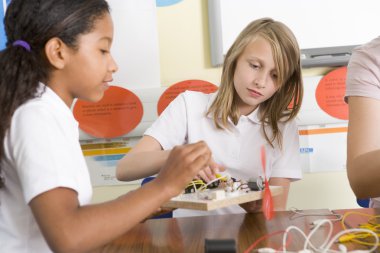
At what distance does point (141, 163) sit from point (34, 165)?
0.66m

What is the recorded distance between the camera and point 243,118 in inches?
60.0

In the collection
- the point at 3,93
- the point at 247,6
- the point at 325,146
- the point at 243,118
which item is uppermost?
the point at 247,6

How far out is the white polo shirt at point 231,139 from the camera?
149cm

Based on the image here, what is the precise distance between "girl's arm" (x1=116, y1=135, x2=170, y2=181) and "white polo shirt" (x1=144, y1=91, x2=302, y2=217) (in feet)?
0.39

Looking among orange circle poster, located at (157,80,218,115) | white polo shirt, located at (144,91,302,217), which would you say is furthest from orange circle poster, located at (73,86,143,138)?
white polo shirt, located at (144,91,302,217)

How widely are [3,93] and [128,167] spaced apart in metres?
0.65

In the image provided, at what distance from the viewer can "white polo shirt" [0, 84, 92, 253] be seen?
2.37ft

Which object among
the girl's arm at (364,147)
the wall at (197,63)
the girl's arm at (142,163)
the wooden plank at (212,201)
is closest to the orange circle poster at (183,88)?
the wall at (197,63)

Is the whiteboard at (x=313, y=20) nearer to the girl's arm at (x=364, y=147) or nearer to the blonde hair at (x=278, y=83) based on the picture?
the blonde hair at (x=278, y=83)

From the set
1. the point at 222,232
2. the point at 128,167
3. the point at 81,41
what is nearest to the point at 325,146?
the point at 128,167

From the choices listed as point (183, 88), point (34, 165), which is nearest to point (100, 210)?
point (34, 165)

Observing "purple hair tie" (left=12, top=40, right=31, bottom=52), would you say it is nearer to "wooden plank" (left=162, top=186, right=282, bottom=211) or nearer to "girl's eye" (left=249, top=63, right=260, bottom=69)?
"wooden plank" (left=162, top=186, right=282, bottom=211)

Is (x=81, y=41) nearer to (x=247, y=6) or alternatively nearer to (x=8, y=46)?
(x=8, y=46)

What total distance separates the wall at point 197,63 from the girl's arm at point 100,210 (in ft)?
3.54
